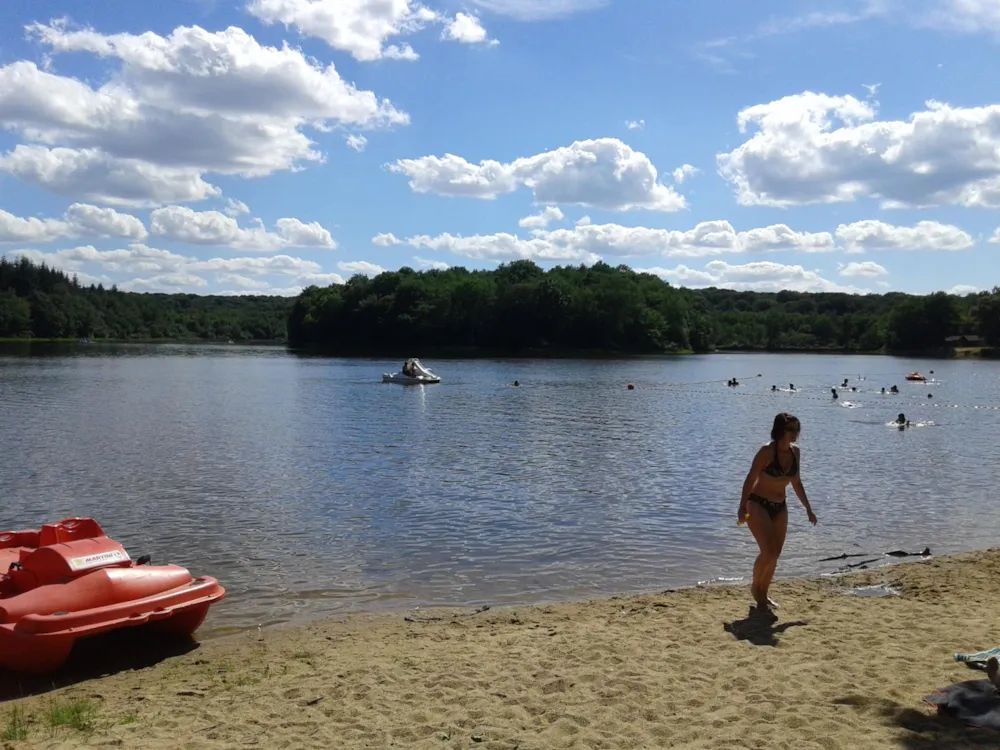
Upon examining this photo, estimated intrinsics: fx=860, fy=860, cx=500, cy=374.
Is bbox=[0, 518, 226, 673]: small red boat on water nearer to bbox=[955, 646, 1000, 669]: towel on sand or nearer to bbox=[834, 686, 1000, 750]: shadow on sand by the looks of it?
bbox=[834, 686, 1000, 750]: shadow on sand

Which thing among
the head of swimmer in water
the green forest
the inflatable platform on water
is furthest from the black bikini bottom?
the green forest

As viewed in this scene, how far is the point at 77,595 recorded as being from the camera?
775 centimetres

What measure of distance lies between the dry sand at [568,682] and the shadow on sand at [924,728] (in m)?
0.02

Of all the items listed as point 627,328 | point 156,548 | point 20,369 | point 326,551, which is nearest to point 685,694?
point 326,551

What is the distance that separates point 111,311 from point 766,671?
210651 mm

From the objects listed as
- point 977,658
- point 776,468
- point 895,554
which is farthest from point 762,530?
point 895,554

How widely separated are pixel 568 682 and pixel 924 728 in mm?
2516

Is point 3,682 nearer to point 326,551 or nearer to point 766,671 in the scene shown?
point 326,551

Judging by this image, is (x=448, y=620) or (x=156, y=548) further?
(x=156, y=548)

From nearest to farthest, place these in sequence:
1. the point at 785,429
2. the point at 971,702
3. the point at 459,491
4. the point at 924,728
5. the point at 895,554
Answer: the point at 924,728 < the point at 971,702 < the point at 785,429 < the point at 895,554 < the point at 459,491

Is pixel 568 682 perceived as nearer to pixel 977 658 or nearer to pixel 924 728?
pixel 924 728

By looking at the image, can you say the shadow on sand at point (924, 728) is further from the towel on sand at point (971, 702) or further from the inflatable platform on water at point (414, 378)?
the inflatable platform on water at point (414, 378)

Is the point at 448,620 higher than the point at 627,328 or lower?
lower

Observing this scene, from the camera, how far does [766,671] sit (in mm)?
6906
